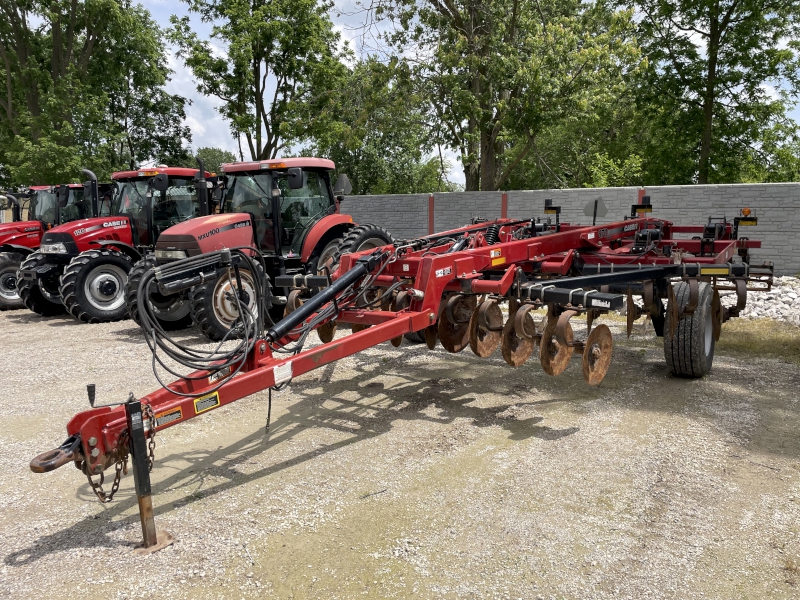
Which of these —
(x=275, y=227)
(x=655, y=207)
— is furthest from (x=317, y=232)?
A: (x=655, y=207)

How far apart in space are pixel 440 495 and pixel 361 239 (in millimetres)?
5254

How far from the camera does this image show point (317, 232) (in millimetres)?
9227

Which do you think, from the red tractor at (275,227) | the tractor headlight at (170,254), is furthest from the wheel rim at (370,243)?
the tractor headlight at (170,254)

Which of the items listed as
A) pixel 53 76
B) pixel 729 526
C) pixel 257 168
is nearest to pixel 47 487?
pixel 729 526

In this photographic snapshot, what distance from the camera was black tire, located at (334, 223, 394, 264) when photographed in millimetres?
8719

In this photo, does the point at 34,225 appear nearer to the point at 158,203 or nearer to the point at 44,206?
the point at 44,206

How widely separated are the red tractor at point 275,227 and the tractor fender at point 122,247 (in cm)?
197

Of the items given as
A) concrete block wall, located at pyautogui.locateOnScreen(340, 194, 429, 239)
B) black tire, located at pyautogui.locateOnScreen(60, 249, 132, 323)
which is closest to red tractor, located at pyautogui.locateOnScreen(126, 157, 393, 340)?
black tire, located at pyautogui.locateOnScreen(60, 249, 132, 323)

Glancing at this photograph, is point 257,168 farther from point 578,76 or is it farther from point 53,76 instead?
point 53,76

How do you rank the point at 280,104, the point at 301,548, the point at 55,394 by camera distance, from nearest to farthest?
1. the point at 301,548
2. the point at 55,394
3. the point at 280,104

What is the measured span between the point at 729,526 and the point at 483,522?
4.37 ft

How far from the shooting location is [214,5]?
2292 cm

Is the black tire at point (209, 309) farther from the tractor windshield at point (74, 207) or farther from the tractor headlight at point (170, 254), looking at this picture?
the tractor windshield at point (74, 207)

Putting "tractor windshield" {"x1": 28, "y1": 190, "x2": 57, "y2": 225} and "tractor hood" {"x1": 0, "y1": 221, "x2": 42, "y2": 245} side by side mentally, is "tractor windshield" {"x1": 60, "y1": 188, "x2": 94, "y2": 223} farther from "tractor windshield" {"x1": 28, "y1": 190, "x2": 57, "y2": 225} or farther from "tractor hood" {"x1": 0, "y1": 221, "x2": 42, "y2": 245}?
"tractor hood" {"x1": 0, "y1": 221, "x2": 42, "y2": 245}
